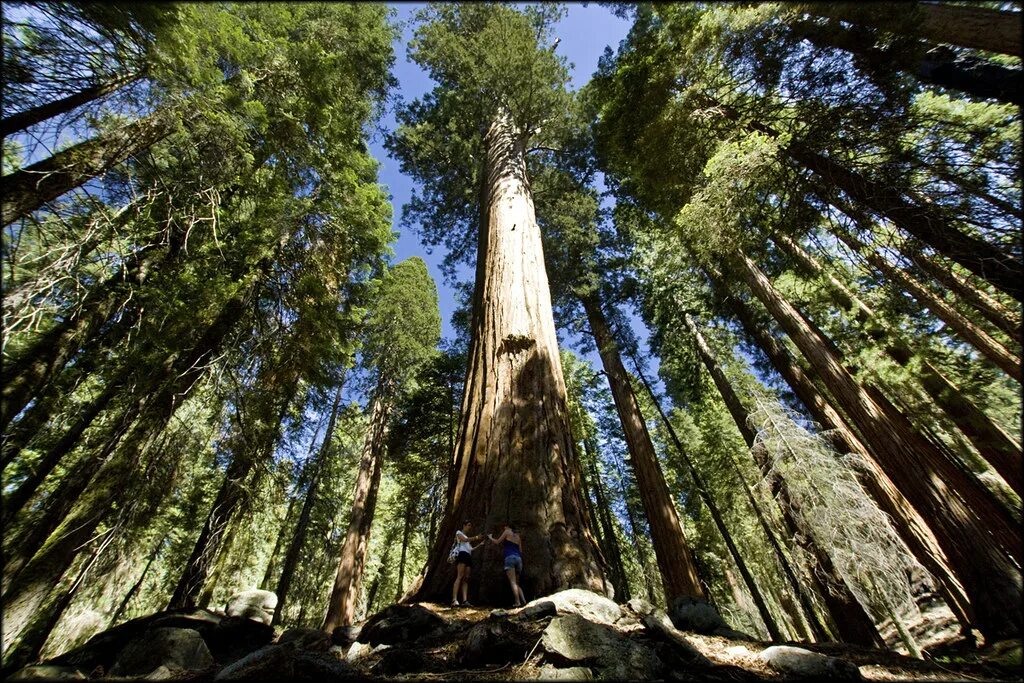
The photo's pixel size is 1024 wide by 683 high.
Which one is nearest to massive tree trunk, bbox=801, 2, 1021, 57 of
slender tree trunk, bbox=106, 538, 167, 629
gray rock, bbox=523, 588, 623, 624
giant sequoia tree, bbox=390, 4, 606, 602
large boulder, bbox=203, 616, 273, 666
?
giant sequoia tree, bbox=390, 4, 606, 602

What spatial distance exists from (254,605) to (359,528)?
237 cm

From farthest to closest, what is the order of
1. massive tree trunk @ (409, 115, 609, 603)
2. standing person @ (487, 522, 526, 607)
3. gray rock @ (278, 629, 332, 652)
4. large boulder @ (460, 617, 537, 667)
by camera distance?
1. gray rock @ (278, 629, 332, 652)
2. massive tree trunk @ (409, 115, 609, 603)
3. standing person @ (487, 522, 526, 607)
4. large boulder @ (460, 617, 537, 667)

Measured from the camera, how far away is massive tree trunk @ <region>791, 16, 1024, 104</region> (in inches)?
157

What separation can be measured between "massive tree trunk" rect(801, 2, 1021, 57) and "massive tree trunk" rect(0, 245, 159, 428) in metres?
7.35

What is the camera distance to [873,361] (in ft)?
27.7

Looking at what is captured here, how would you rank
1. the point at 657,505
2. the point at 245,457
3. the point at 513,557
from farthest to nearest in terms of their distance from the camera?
the point at 657,505 < the point at 245,457 < the point at 513,557

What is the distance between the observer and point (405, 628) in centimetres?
229

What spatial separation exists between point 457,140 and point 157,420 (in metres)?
7.30

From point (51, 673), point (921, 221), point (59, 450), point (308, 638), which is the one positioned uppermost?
point (921, 221)

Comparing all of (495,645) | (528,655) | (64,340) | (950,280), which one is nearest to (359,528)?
(64,340)

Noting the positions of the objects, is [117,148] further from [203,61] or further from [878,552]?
[878,552]

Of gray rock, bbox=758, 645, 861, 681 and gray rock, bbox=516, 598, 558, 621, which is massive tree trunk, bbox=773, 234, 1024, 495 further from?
gray rock, bbox=516, 598, 558, 621

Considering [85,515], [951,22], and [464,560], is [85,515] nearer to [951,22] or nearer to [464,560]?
[464,560]

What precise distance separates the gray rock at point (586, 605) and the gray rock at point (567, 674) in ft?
1.83
